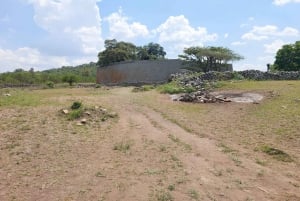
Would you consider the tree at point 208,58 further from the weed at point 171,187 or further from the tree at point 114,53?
the weed at point 171,187

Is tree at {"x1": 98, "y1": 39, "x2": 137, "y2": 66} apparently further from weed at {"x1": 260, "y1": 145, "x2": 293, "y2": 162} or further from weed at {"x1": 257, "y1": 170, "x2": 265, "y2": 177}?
weed at {"x1": 257, "y1": 170, "x2": 265, "y2": 177}

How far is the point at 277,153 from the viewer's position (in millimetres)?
8844

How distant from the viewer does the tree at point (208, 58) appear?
126 ft

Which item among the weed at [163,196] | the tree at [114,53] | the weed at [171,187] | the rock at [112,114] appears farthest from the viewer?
the tree at [114,53]

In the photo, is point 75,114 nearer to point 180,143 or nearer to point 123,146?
point 123,146

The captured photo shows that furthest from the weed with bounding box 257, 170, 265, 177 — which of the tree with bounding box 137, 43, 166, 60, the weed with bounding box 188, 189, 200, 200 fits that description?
the tree with bounding box 137, 43, 166, 60

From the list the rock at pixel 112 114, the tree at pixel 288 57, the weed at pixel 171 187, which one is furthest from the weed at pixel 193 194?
the tree at pixel 288 57

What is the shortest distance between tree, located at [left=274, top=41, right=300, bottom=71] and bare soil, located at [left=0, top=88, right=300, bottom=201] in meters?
27.3

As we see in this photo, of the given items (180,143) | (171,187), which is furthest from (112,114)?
(171,187)

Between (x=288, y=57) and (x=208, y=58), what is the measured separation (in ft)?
24.8

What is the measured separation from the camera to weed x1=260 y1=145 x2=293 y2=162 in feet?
27.8

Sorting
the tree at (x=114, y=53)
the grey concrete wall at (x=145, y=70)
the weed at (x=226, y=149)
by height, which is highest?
the tree at (x=114, y=53)

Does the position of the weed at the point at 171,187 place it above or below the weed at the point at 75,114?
below

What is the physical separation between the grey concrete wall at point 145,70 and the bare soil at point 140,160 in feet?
85.7
